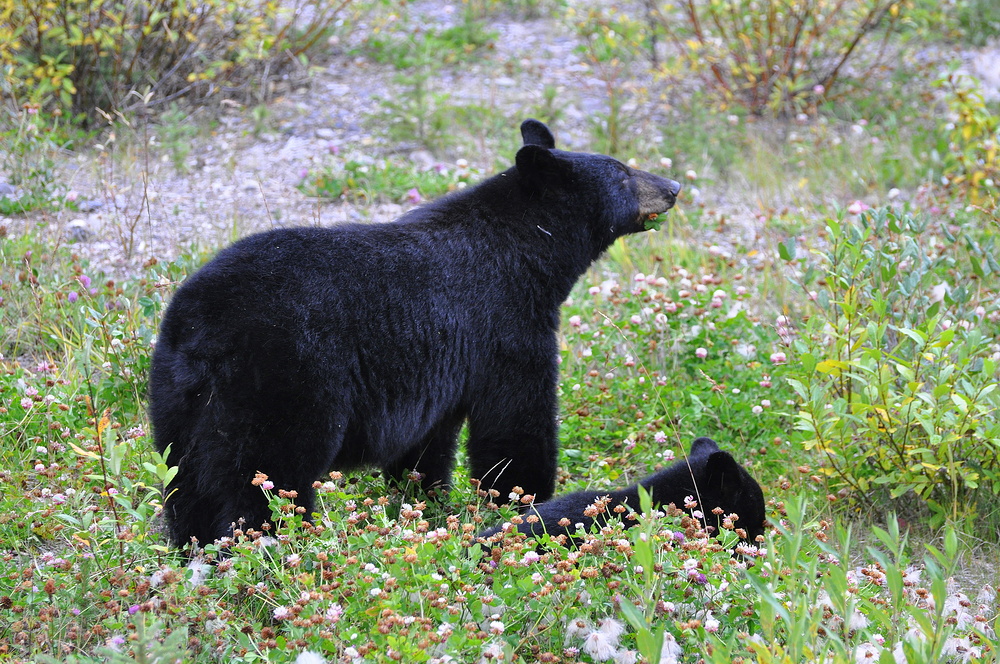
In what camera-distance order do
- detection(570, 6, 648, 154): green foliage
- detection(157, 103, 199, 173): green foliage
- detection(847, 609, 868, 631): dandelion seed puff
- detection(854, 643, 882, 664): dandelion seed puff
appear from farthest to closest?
detection(570, 6, 648, 154): green foliage
detection(157, 103, 199, 173): green foliage
detection(847, 609, 868, 631): dandelion seed puff
detection(854, 643, 882, 664): dandelion seed puff

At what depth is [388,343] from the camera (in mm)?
3500

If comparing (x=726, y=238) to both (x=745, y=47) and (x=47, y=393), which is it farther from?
(x=47, y=393)

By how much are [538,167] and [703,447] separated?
4.67ft

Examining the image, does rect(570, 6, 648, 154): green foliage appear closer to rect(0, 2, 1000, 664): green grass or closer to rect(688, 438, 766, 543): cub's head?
rect(0, 2, 1000, 664): green grass

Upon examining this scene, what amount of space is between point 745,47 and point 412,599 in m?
8.21

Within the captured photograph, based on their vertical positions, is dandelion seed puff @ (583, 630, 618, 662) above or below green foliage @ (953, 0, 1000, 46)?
below

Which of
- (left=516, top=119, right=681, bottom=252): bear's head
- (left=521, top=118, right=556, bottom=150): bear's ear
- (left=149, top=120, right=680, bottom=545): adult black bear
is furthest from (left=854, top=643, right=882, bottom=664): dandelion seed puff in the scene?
(left=521, top=118, right=556, bottom=150): bear's ear

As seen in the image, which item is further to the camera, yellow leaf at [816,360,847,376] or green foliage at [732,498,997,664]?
yellow leaf at [816,360,847,376]

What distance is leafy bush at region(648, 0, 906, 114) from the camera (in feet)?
29.6

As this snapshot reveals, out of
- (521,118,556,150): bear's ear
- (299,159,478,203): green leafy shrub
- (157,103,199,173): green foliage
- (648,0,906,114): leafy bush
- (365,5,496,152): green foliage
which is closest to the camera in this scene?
(521,118,556,150): bear's ear

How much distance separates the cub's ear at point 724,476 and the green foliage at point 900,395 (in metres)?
0.34

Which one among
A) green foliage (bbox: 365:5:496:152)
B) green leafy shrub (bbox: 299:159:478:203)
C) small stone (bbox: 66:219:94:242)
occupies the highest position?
green foliage (bbox: 365:5:496:152)

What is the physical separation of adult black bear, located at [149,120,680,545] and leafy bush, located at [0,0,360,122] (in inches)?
173

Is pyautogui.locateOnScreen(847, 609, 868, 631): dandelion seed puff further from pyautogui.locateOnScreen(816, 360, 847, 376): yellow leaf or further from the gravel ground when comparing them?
the gravel ground
